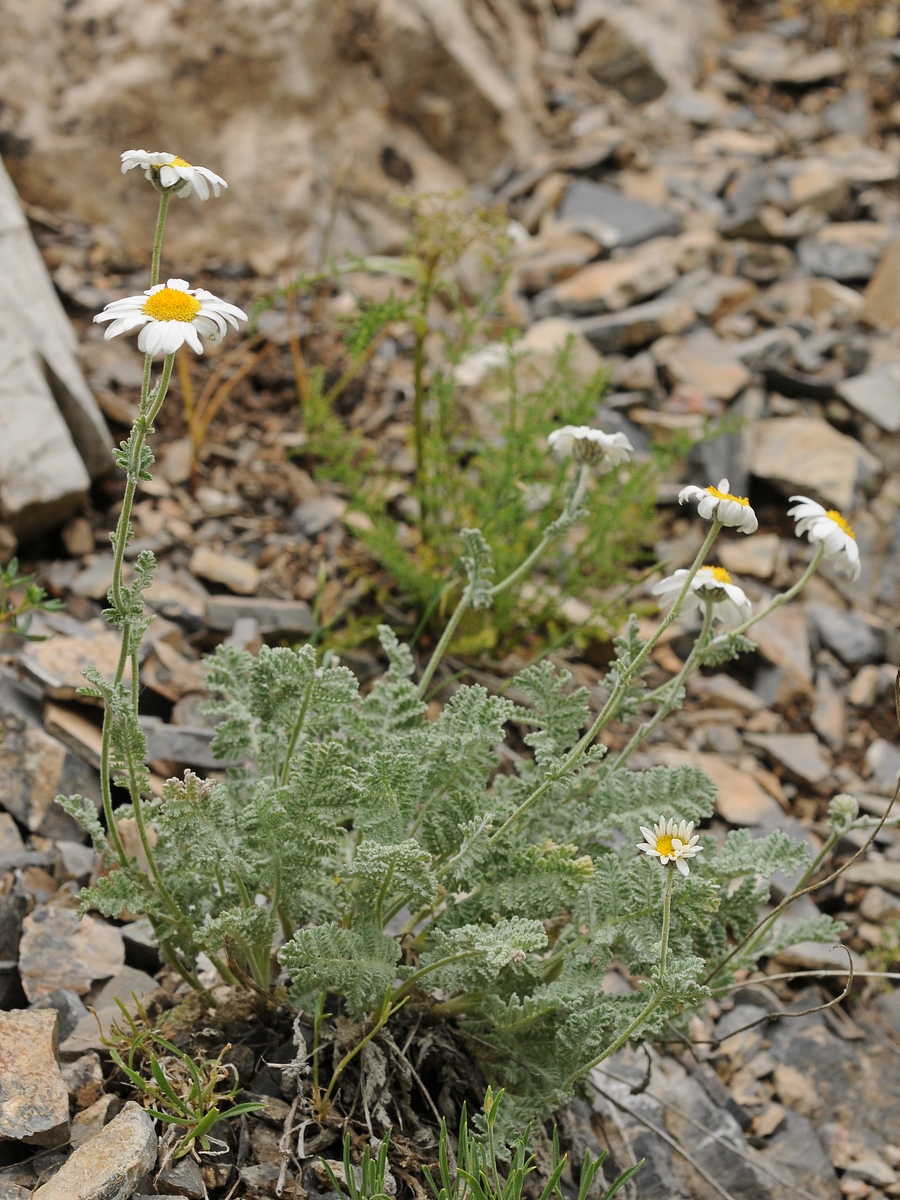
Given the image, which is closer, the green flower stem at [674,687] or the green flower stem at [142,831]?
the green flower stem at [142,831]

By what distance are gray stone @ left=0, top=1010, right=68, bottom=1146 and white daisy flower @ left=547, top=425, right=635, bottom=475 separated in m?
1.45

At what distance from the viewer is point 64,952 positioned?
2068 mm

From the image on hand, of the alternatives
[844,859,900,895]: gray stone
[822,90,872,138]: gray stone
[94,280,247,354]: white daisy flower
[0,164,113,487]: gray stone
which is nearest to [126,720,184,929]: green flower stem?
[94,280,247,354]: white daisy flower

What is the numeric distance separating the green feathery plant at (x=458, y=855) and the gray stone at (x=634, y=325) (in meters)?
2.74

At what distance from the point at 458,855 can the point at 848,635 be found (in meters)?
2.64

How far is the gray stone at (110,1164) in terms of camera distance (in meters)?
1.49

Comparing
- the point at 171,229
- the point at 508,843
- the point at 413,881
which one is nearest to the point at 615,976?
the point at 508,843

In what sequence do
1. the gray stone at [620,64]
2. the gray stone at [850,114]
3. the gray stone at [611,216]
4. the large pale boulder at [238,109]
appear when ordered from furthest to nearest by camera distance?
the gray stone at [850,114] → the gray stone at [620,64] → the gray stone at [611,216] → the large pale boulder at [238,109]

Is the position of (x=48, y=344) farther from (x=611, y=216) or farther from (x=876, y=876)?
(x=611, y=216)

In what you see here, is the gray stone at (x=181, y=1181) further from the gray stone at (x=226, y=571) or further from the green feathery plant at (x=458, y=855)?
the gray stone at (x=226, y=571)

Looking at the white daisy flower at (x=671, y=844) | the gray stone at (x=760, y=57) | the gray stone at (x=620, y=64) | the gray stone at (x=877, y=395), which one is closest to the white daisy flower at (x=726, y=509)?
the white daisy flower at (x=671, y=844)

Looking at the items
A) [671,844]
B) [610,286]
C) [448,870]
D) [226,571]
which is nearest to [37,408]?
[226,571]

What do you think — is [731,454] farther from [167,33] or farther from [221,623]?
[167,33]

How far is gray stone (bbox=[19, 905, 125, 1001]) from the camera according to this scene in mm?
2008
